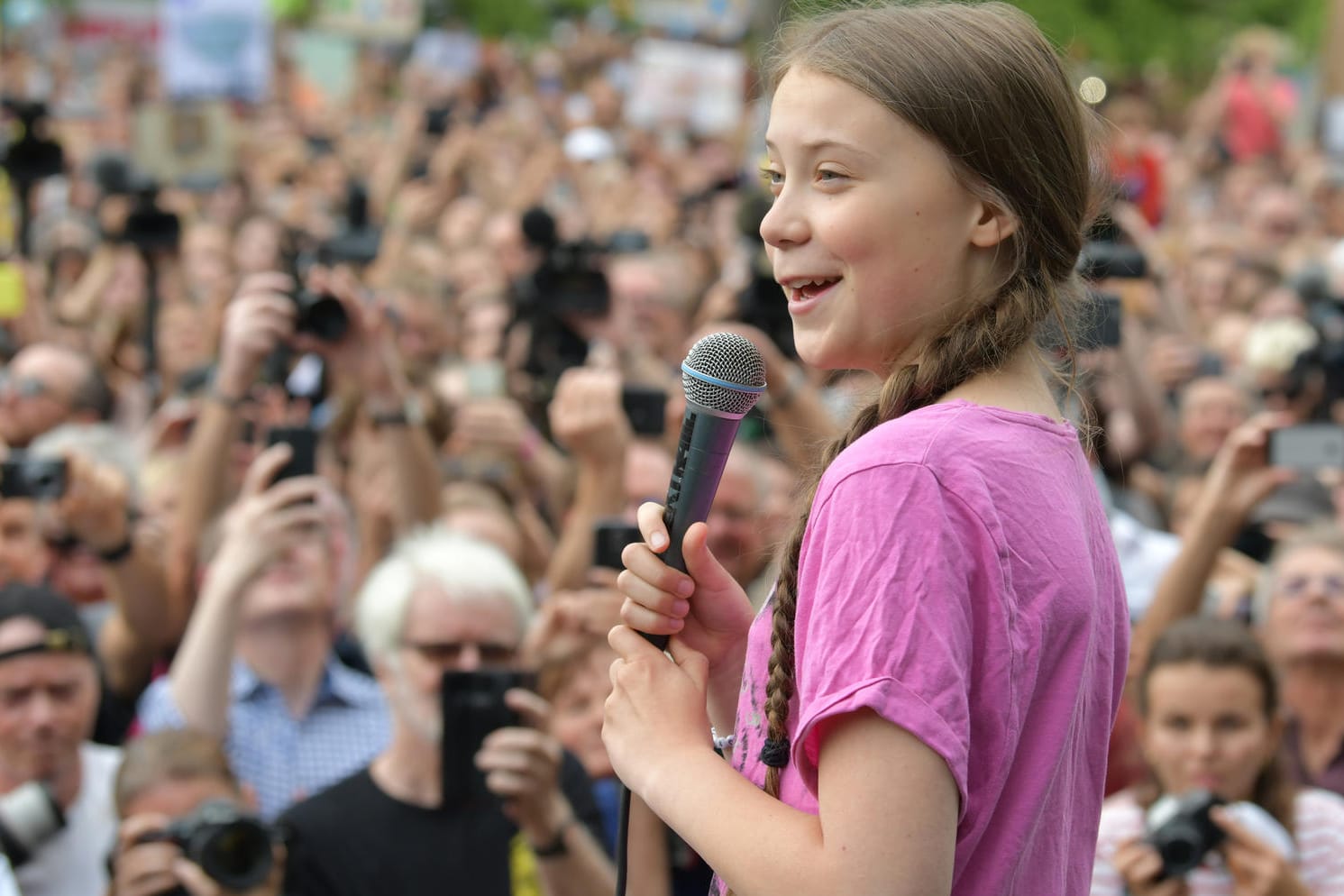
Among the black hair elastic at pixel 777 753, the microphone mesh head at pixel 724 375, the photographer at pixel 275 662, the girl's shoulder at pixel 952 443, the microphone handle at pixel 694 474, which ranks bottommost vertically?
the photographer at pixel 275 662

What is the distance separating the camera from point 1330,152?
14547 mm

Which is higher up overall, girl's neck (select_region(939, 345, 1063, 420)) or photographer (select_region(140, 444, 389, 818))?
girl's neck (select_region(939, 345, 1063, 420))

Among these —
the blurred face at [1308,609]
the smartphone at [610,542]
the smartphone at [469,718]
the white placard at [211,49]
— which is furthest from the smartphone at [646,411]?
the white placard at [211,49]

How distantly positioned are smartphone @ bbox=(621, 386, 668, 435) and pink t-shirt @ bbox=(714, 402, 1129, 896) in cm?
351

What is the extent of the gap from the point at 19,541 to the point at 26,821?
5.59ft

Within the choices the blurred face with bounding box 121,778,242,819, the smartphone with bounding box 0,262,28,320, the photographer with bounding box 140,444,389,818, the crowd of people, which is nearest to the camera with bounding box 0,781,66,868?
the crowd of people

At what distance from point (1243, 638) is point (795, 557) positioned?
7.71 ft

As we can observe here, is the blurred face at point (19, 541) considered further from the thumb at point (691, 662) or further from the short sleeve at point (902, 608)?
the short sleeve at point (902, 608)

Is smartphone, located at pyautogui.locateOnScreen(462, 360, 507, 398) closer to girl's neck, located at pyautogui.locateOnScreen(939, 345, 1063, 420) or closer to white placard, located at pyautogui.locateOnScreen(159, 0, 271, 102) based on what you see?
girl's neck, located at pyautogui.locateOnScreen(939, 345, 1063, 420)

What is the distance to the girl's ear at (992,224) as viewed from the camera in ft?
4.81

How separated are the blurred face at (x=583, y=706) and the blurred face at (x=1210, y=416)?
2959mm

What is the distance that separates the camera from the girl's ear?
1.47 metres

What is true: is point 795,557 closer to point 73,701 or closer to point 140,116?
point 73,701

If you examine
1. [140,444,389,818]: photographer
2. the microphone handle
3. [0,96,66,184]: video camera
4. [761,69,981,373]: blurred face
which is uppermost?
[761,69,981,373]: blurred face
